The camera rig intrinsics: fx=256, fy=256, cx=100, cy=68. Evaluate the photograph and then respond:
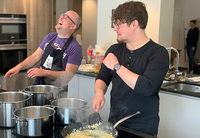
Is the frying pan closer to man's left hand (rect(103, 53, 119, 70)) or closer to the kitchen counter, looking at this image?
the kitchen counter

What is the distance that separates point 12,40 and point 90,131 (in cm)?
347

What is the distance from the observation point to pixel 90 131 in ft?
4.51

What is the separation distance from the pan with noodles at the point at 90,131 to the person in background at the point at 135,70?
0.32 ft

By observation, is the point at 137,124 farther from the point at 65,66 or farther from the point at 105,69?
the point at 65,66

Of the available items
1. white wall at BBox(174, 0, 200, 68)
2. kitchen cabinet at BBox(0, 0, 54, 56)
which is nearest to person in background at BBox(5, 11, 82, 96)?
kitchen cabinet at BBox(0, 0, 54, 56)

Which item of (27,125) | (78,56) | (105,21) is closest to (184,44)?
(105,21)

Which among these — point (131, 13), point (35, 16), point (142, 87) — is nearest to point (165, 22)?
point (131, 13)

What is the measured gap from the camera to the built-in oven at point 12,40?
167 inches

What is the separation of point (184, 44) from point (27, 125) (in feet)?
27.7

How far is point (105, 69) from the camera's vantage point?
66.8 inches

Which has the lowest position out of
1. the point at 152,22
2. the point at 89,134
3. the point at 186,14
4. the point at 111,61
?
the point at 89,134

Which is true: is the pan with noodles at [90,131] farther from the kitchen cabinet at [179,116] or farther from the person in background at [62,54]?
the kitchen cabinet at [179,116]

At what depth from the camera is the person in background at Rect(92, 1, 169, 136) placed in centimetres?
143

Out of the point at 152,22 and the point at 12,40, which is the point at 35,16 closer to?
the point at 12,40
